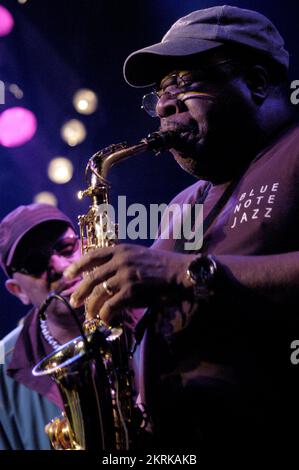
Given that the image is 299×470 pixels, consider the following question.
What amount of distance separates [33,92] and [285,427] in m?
4.34

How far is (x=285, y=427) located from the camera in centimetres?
212

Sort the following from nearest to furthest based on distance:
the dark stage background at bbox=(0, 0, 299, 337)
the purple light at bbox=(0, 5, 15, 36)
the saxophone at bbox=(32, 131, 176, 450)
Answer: the saxophone at bbox=(32, 131, 176, 450) < the dark stage background at bbox=(0, 0, 299, 337) < the purple light at bbox=(0, 5, 15, 36)

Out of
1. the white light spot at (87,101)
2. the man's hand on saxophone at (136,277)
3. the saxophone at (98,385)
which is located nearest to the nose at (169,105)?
the saxophone at (98,385)

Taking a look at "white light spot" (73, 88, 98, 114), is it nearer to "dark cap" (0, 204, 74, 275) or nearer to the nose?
"dark cap" (0, 204, 74, 275)

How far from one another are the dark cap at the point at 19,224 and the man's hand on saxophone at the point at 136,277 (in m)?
2.72

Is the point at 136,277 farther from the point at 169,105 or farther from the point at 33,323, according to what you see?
the point at 33,323

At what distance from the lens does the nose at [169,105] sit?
270 centimetres

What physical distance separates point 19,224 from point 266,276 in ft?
10.4

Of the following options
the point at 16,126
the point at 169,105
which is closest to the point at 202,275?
the point at 169,105

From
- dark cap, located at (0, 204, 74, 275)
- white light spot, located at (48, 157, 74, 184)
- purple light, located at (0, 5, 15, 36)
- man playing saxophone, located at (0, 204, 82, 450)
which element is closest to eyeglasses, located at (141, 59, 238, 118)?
man playing saxophone, located at (0, 204, 82, 450)

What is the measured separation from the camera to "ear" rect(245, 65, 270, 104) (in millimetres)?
2711

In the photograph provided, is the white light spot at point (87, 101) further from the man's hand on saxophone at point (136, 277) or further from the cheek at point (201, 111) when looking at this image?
the man's hand on saxophone at point (136, 277)

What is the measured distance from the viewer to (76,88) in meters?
5.36

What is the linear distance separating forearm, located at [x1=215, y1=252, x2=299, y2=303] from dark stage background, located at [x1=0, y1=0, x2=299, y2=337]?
3.04 meters
